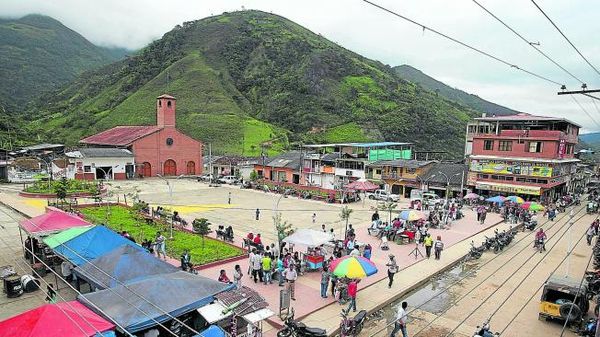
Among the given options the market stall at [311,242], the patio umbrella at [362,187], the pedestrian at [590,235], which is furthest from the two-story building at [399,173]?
the market stall at [311,242]

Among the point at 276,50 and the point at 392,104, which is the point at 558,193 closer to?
the point at 392,104

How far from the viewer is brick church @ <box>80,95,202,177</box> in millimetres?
54850

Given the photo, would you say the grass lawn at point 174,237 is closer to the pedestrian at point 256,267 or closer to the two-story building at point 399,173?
the pedestrian at point 256,267

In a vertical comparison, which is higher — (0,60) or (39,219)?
(0,60)

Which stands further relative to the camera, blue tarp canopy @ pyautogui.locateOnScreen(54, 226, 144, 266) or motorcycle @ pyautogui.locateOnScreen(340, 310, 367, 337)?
blue tarp canopy @ pyautogui.locateOnScreen(54, 226, 144, 266)

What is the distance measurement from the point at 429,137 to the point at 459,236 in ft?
236

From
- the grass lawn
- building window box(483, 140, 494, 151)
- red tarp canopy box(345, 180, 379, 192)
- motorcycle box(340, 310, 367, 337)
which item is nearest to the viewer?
motorcycle box(340, 310, 367, 337)

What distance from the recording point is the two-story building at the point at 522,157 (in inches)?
1449

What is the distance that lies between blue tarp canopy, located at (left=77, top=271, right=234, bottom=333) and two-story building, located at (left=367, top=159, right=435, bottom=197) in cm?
3458

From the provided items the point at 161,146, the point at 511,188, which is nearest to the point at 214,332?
the point at 511,188

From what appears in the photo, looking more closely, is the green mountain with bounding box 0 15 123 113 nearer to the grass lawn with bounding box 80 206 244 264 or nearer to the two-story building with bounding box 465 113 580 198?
the grass lawn with bounding box 80 206 244 264

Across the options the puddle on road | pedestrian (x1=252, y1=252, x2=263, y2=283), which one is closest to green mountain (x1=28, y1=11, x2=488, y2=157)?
the puddle on road

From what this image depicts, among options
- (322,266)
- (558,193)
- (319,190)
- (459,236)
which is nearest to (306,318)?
(322,266)

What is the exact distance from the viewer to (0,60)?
141125mm
